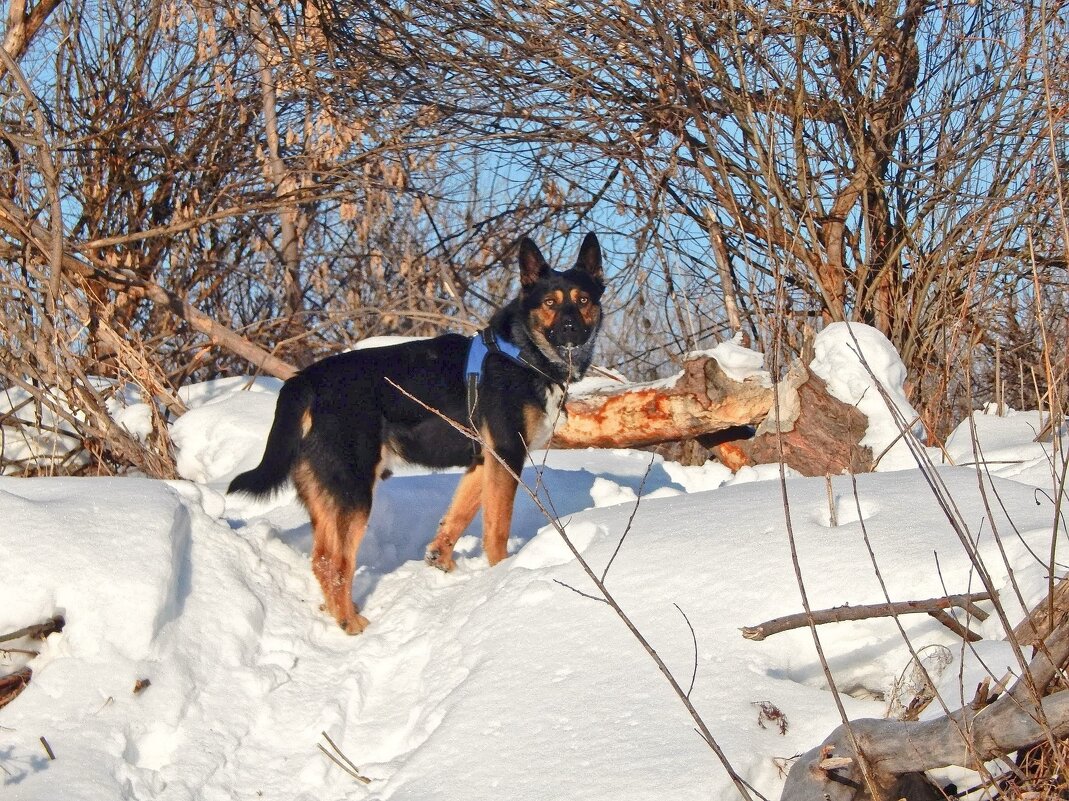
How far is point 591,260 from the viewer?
6621 millimetres

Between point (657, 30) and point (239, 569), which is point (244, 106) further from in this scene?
point (239, 569)

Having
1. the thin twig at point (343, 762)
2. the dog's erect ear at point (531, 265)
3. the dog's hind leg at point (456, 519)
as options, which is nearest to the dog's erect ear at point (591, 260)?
the dog's erect ear at point (531, 265)

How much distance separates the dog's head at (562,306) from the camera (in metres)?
6.09

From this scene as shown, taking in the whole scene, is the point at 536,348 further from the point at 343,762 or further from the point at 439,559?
the point at 343,762

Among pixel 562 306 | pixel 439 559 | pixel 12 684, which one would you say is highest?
pixel 562 306

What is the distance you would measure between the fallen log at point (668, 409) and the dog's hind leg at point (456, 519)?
1631mm

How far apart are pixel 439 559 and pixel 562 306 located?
1778 millimetres

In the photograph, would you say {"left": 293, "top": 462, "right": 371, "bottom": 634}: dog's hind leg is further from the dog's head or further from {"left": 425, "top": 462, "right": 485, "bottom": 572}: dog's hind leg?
the dog's head

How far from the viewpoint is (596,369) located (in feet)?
26.2

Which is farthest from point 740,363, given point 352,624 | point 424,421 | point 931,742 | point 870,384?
point 931,742

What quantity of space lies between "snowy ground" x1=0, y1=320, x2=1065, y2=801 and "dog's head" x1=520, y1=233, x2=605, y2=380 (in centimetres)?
141

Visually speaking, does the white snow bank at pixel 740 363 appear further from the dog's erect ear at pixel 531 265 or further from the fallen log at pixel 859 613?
the fallen log at pixel 859 613

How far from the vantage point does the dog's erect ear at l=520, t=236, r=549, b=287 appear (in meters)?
6.28

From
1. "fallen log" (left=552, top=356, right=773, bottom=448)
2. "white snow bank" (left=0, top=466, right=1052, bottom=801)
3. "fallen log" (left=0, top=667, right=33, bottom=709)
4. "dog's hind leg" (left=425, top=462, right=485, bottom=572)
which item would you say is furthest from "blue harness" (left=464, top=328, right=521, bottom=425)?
"fallen log" (left=0, top=667, right=33, bottom=709)
